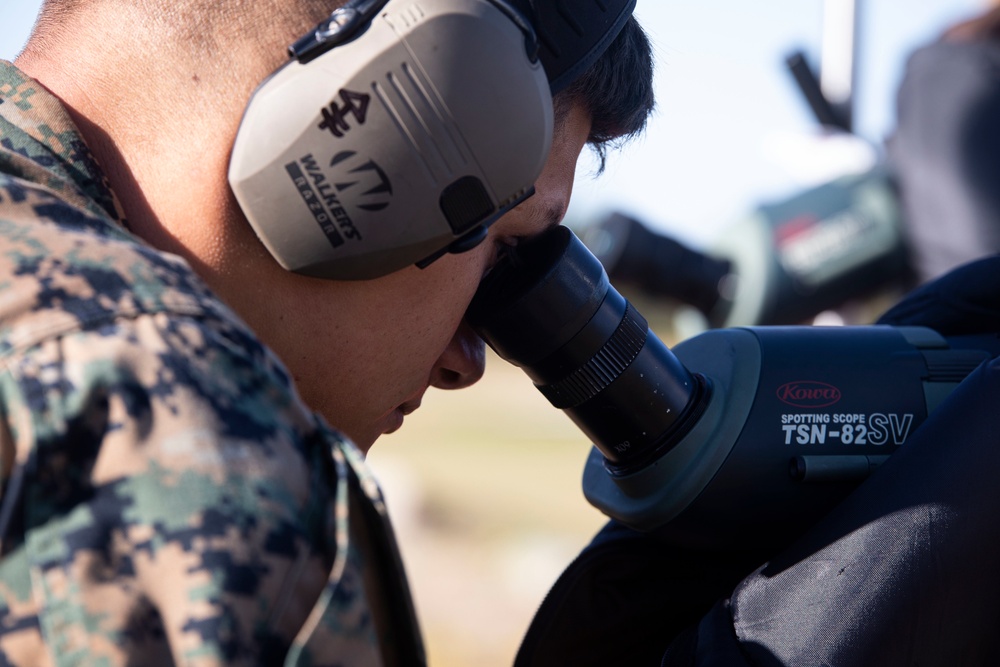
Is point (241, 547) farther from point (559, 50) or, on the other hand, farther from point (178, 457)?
point (559, 50)

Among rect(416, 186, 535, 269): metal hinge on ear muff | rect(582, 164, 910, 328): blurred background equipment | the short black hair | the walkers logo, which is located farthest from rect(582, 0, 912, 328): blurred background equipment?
the walkers logo

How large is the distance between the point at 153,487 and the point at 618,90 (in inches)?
30.0

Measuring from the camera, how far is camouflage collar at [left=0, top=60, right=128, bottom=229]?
0.84 m

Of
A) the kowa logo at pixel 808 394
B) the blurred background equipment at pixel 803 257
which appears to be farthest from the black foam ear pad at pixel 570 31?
the blurred background equipment at pixel 803 257

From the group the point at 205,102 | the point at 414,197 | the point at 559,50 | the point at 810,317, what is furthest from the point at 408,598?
the point at 810,317

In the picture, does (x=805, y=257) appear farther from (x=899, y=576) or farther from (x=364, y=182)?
(x=364, y=182)

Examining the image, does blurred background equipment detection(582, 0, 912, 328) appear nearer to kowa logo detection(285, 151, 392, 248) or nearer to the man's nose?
the man's nose

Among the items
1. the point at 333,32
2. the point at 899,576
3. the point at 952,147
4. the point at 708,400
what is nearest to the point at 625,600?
the point at 708,400

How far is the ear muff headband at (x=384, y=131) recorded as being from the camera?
0.87 metres

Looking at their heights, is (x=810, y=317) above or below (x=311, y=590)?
below

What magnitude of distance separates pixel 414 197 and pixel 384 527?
0.30m

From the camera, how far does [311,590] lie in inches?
27.4

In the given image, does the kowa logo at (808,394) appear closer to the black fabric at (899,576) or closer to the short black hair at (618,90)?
the black fabric at (899,576)

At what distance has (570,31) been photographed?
1.06 meters
